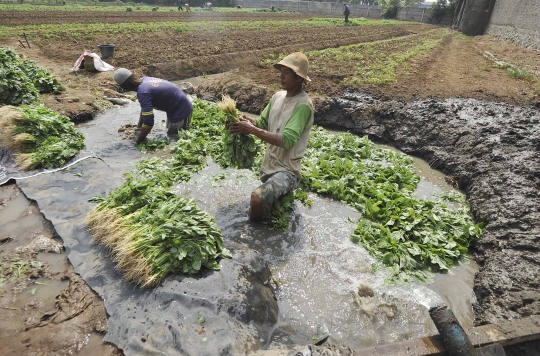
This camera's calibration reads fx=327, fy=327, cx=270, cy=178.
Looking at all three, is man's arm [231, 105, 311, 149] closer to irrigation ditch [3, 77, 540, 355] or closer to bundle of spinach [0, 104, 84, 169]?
irrigation ditch [3, 77, 540, 355]

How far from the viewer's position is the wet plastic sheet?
2965mm

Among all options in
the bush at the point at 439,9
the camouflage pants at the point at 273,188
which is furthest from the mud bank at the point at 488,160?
the bush at the point at 439,9

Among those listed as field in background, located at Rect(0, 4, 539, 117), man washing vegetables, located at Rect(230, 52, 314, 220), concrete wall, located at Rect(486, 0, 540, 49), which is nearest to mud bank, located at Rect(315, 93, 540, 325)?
field in background, located at Rect(0, 4, 539, 117)

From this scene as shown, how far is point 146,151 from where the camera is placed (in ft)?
24.4

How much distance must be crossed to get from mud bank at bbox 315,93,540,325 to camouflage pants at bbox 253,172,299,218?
111 inches

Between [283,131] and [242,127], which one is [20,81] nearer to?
[242,127]

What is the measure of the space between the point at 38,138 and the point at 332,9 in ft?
205

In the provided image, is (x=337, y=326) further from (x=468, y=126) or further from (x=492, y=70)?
(x=492, y=70)

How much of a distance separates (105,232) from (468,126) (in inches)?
317

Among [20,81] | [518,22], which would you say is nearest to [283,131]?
[20,81]

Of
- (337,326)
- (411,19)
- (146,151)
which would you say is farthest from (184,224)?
(411,19)

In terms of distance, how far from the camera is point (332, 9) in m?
59.2

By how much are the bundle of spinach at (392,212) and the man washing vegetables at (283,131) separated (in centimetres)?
139

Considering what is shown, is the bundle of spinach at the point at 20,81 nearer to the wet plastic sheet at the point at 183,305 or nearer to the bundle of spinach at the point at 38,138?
the bundle of spinach at the point at 38,138
